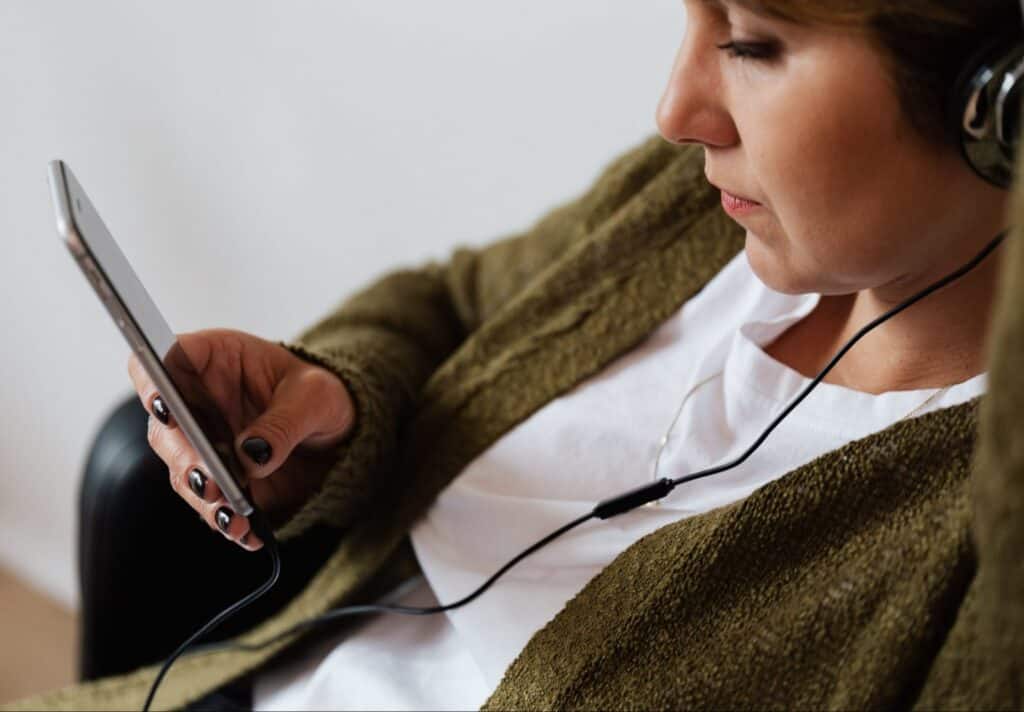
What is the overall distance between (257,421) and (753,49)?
42cm

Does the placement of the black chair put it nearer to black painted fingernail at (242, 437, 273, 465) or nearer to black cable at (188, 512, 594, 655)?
black cable at (188, 512, 594, 655)

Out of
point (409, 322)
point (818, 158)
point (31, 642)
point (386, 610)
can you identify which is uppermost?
point (818, 158)

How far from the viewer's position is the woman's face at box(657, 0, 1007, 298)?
22.0 inches

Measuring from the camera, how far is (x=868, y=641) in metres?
0.58

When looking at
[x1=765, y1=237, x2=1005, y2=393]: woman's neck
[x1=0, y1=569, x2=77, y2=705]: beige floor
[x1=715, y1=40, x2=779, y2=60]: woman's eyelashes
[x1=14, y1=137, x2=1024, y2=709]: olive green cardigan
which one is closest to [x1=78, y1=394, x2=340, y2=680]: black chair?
[x1=14, y1=137, x2=1024, y2=709]: olive green cardigan

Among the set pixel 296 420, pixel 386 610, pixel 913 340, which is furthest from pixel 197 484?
pixel 913 340

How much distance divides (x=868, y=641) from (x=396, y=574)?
1.52ft

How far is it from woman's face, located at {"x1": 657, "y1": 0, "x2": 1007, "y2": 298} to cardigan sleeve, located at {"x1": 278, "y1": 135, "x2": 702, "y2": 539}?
10.3 inches

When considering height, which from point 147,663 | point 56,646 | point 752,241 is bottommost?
point 56,646

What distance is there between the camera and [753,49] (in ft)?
1.92

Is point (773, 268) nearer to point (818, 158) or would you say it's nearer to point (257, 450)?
point (818, 158)

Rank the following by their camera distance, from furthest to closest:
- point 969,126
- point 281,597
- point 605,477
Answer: point 281,597, point 605,477, point 969,126

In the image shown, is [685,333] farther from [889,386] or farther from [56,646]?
[56,646]

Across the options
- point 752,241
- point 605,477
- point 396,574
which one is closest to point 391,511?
point 396,574
